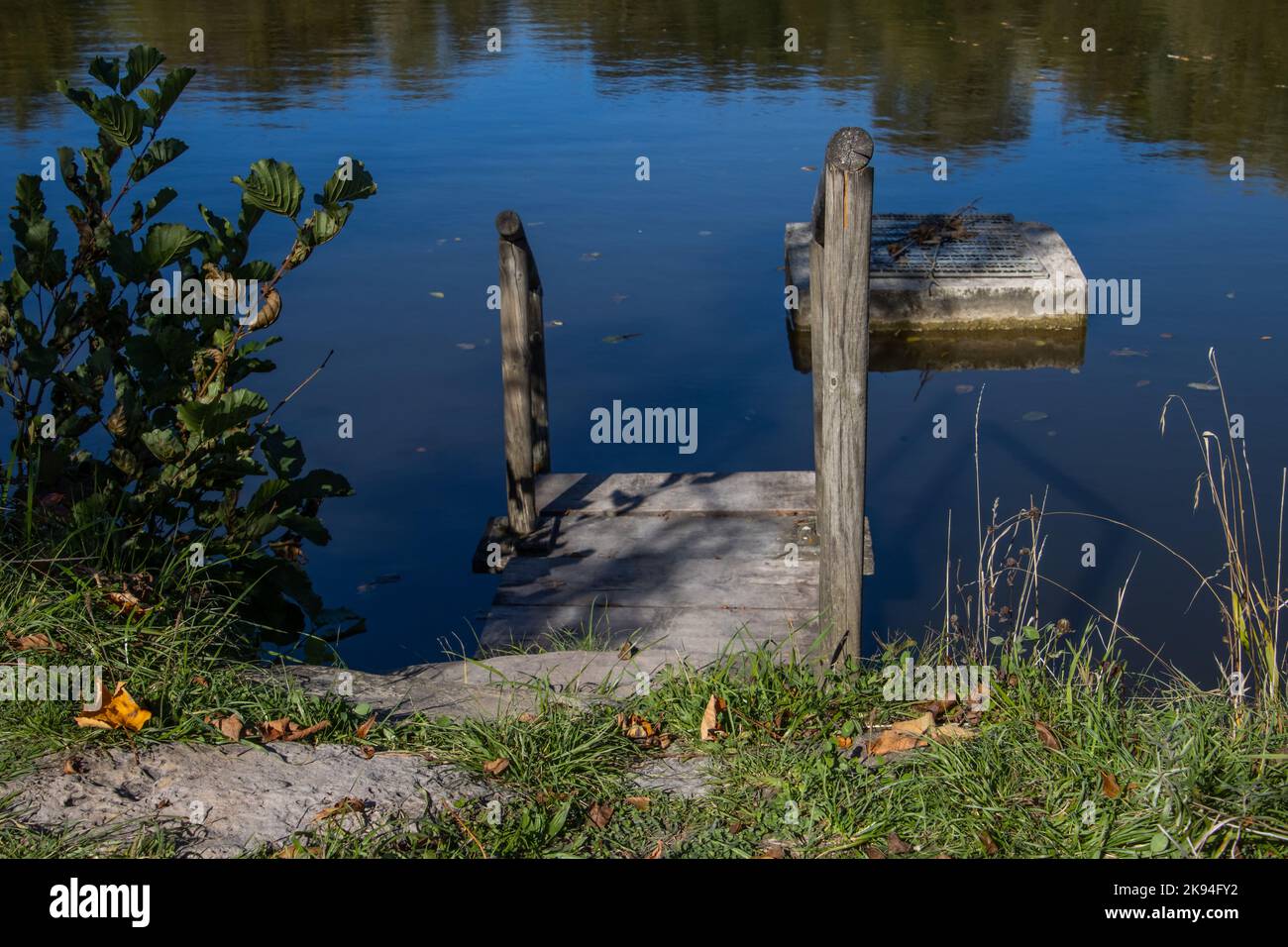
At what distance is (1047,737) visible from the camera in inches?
156

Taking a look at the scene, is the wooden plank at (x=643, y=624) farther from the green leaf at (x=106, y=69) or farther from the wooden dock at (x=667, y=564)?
the green leaf at (x=106, y=69)

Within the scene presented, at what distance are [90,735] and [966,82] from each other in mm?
18428

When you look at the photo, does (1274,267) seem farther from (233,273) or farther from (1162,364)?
(233,273)

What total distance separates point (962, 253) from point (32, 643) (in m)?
9.13

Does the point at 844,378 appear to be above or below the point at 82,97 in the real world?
below

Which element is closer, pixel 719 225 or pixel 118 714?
pixel 118 714

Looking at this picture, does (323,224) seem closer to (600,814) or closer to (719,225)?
(600,814)

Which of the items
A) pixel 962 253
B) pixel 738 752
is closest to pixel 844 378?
pixel 738 752

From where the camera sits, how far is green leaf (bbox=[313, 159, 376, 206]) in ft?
15.8

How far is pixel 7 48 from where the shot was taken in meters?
23.0

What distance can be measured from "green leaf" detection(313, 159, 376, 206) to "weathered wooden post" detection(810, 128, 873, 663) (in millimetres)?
1675

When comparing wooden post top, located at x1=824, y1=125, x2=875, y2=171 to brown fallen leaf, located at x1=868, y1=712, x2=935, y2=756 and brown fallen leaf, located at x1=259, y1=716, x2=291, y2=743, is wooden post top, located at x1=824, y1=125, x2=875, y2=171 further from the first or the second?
brown fallen leaf, located at x1=259, y1=716, x2=291, y2=743

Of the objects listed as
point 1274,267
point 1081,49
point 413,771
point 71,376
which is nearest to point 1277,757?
point 413,771

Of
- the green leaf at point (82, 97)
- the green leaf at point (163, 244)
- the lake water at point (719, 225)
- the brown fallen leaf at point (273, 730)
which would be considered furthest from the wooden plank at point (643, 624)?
the green leaf at point (82, 97)
